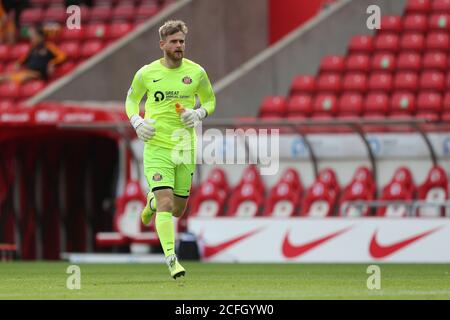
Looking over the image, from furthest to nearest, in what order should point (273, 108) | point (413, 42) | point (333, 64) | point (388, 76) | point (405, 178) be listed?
point (333, 64) → point (413, 42) → point (273, 108) → point (388, 76) → point (405, 178)

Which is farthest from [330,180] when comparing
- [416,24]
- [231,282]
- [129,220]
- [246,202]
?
[231,282]

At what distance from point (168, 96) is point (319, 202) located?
6.85m

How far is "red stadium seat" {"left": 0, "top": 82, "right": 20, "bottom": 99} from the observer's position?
24984 mm

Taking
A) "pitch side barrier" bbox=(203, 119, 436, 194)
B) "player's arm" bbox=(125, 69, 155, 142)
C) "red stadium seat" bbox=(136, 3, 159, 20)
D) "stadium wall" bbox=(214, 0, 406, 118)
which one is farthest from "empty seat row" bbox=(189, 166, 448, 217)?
"player's arm" bbox=(125, 69, 155, 142)

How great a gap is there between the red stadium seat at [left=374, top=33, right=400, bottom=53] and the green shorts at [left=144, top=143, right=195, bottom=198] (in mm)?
9327

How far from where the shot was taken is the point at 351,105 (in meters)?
22.4

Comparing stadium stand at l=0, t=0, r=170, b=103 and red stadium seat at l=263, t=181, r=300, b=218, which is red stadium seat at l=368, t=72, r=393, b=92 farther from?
stadium stand at l=0, t=0, r=170, b=103

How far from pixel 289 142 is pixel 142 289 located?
8.63 m

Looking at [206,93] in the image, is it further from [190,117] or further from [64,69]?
[64,69]

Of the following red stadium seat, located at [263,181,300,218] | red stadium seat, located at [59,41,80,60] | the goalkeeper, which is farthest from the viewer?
red stadium seat, located at [59,41,80,60]

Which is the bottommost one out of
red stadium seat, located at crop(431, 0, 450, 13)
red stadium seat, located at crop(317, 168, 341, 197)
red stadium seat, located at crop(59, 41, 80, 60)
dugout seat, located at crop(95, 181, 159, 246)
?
dugout seat, located at crop(95, 181, 159, 246)

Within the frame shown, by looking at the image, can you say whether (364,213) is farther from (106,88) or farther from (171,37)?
(171,37)

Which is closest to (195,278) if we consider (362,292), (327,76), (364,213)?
(362,292)

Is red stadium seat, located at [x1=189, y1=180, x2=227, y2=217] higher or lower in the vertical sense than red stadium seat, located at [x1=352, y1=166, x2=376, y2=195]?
lower
